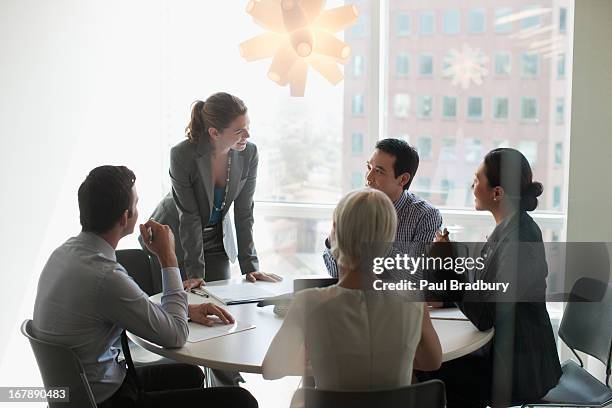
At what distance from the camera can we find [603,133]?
2199mm

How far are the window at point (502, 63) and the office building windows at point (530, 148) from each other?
56 cm

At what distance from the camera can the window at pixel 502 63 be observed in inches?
132

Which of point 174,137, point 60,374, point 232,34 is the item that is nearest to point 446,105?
point 232,34

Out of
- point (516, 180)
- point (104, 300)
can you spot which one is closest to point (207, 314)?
point (104, 300)

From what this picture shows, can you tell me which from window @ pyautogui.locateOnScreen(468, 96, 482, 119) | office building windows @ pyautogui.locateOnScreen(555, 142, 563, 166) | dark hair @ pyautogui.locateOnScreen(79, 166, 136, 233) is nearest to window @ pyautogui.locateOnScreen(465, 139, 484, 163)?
window @ pyautogui.locateOnScreen(468, 96, 482, 119)

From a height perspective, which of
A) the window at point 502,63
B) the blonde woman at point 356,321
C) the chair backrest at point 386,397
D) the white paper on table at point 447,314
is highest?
the window at point 502,63

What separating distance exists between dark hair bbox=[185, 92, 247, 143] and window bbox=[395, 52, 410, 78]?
137cm

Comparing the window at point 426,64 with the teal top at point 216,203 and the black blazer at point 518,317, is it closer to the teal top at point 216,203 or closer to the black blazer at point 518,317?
the teal top at point 216,203

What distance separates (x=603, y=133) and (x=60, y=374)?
5.73 ft

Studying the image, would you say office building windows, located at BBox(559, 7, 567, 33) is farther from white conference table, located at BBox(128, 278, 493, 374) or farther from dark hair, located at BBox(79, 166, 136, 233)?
dark hair, located at BBox(79, 166, 136, 233)

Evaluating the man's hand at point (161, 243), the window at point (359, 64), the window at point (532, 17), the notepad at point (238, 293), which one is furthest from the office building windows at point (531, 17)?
the man's hand at point (161, 243)

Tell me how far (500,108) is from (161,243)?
1.96 metres

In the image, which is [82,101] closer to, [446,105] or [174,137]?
[174,137]

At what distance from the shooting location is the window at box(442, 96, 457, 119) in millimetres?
3615
